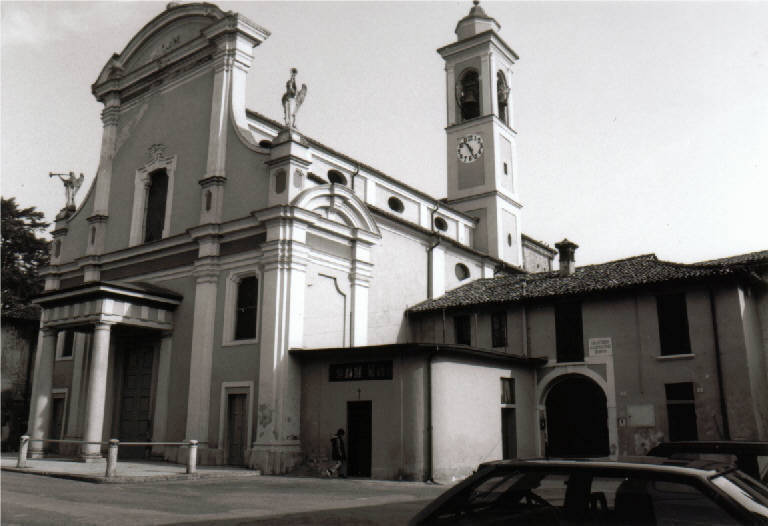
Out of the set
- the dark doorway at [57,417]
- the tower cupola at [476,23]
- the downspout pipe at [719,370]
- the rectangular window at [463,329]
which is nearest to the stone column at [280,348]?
the rectangular window at [463,329]

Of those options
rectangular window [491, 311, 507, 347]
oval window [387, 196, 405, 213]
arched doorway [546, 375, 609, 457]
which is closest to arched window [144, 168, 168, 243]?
oval window [387, 196, 405, 213]

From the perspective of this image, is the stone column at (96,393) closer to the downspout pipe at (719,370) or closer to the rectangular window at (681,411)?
the rectangular window at (681,411)

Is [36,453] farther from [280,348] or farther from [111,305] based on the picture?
[280,348]

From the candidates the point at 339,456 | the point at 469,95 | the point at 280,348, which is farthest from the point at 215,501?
the point at 469,95

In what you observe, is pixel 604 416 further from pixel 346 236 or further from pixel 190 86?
pixel 190 86

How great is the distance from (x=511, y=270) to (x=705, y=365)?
13.4 m

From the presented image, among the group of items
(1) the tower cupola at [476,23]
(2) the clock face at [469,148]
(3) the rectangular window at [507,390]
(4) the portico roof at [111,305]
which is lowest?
(3) the rectangular window at [507,390]

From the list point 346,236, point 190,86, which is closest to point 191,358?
point 346,236

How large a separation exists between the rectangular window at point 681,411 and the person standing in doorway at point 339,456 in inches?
375

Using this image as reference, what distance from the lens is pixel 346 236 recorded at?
21234 mm

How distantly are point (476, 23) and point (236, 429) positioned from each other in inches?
1031

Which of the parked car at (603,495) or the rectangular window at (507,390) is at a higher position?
the rectangular window at (507,390)

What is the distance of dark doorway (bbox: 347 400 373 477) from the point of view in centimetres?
1738

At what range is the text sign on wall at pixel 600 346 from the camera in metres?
20.6
